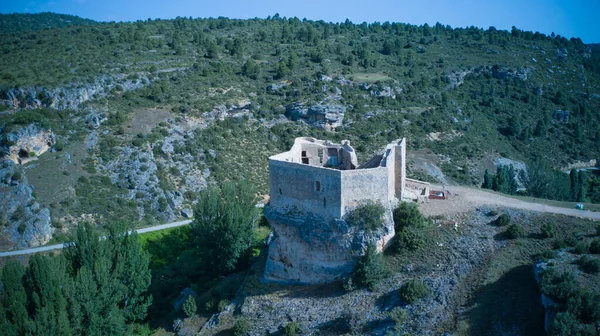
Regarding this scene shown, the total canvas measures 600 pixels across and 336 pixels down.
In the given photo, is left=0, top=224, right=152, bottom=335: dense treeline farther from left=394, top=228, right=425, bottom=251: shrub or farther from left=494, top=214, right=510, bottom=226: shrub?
left=494, top=214, right=510, bottom=226: shrub

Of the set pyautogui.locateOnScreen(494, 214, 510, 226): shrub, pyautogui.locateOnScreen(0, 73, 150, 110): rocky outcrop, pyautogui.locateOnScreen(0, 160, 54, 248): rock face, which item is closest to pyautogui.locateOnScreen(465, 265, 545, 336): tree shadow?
pyautogui.locateOnScreen(494, 214, 510, 226): shrub

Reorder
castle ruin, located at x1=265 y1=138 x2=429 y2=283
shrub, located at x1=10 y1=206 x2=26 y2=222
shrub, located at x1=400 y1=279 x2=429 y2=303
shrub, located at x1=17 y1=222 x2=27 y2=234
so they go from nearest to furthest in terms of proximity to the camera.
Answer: shrub, located at x1=400 y1=279 x2=429 y2=303 < castle ruin, located at x1=265 y1=138 x2=429 y2=283 < shrub, located at x1=17 y1=222 x2=27 y2=234 < shrub, located at x1=10 y1=206 x2=26 y2=222

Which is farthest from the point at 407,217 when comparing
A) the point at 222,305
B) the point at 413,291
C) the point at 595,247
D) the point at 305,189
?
the point at 222,305

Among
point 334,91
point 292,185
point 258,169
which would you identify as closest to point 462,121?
point 334,91

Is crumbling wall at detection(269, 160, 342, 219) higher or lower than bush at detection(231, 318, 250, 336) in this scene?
higher

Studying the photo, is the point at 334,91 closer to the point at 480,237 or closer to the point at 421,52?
the point at 421,52
